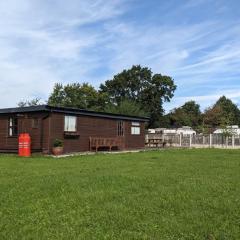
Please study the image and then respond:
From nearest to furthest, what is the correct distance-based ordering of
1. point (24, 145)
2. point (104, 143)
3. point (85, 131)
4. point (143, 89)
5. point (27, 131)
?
point (24, 145) → point (27, 131) → point (85, 131) → point (104, 143) → point (143, 89)

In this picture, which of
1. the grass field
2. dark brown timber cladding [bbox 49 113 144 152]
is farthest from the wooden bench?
the grass field

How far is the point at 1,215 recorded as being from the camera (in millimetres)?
7383

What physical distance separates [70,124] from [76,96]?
39438 millimetres

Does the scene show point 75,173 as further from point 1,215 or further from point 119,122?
point 119,122

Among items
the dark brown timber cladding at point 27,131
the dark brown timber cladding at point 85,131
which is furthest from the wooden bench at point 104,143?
the dark brown timber cladding at point 27,131

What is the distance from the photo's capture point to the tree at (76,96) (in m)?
65.9

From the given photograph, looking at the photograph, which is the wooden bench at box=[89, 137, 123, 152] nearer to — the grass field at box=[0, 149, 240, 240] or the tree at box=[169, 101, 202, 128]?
the grass field at box=[0, 149, 240, 240]

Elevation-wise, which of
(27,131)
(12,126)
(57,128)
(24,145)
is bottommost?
(24,145)

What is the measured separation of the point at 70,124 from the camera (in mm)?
26812

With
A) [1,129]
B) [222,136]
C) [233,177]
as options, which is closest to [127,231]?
[233,177]

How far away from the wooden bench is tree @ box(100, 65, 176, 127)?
43639 millimetres

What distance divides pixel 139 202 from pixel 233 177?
445 cm

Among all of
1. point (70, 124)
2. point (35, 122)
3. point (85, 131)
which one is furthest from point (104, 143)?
point (35, 122)

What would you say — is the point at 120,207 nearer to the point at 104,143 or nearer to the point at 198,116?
the point at 104,143
